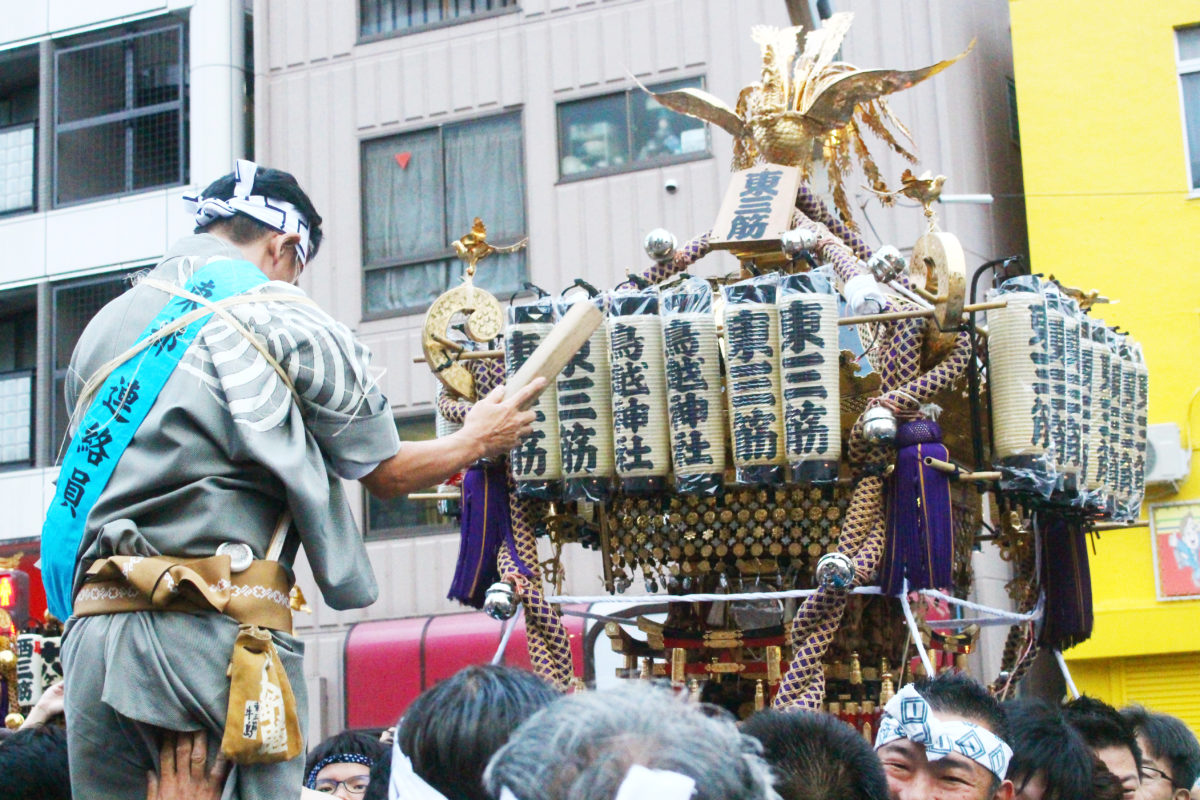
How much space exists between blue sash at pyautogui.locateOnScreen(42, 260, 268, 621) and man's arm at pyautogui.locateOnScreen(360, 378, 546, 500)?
0.46 metres

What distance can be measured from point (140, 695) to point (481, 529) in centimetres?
323

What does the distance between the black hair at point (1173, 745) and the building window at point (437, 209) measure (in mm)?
8638

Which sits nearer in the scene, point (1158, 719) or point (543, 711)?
point (543, 711)

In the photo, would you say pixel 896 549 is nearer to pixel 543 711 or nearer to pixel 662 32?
pixel 543 711

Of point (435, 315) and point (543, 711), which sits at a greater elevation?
point (435, 315)

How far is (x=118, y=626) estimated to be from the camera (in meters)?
2.83

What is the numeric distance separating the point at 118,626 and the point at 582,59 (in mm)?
11272

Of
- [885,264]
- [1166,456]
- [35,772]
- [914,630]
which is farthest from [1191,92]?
[35,772]

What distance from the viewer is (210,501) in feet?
9.53

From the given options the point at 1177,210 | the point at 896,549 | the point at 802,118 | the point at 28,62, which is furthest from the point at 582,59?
the point at 896,549

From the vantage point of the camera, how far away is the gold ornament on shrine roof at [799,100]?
6.29 meters

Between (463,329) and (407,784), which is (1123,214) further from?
(407,784)

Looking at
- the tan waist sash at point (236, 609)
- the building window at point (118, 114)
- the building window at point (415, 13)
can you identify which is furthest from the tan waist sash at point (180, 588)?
the building window at point (118, 114)

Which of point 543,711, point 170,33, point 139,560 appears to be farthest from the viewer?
point 170,33
